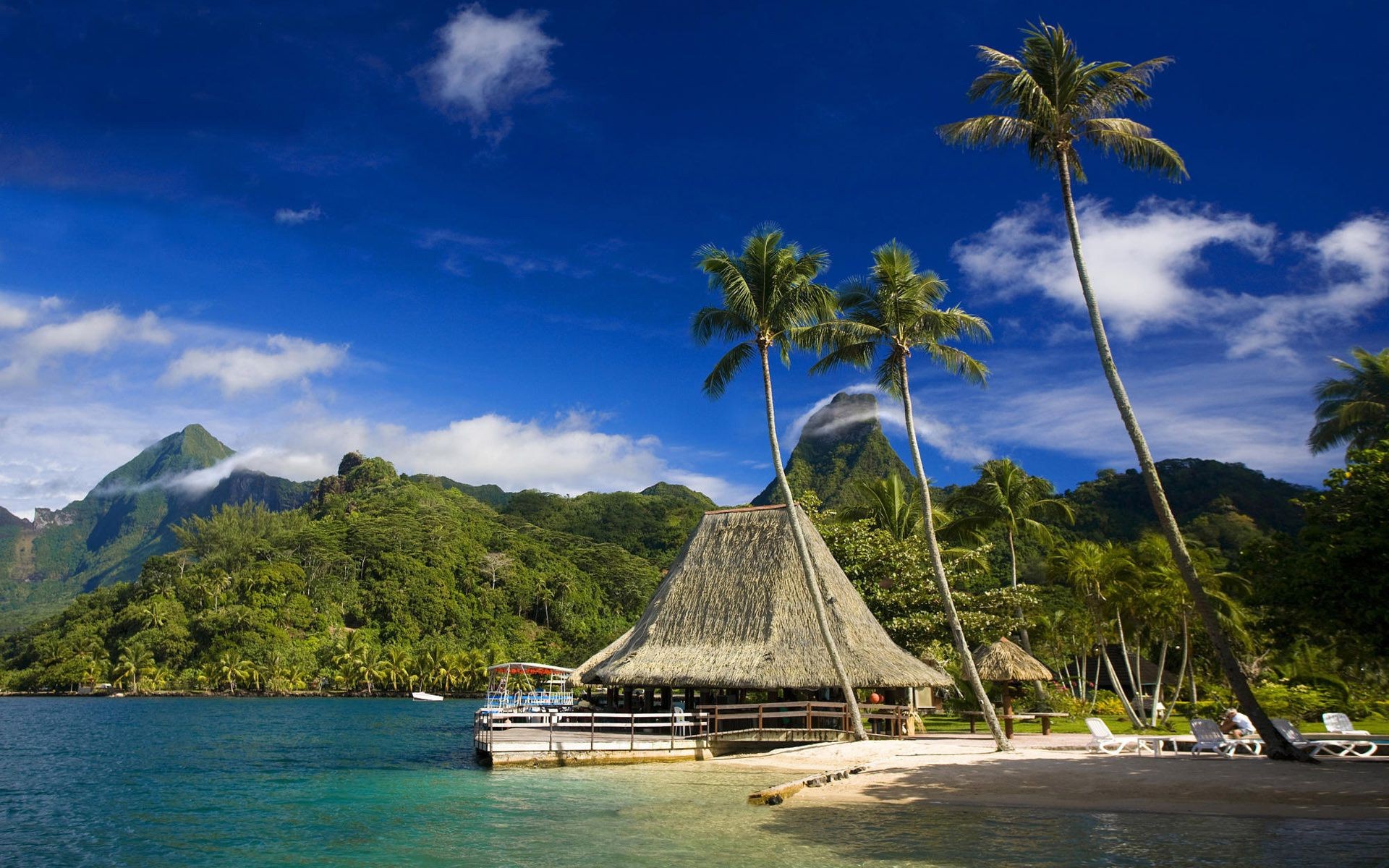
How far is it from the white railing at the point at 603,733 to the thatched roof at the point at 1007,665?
7642mm

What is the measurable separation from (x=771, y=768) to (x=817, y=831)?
21.4 ft

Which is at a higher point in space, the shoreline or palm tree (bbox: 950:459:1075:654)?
palm tree (bbox: 950:459:1075:654)

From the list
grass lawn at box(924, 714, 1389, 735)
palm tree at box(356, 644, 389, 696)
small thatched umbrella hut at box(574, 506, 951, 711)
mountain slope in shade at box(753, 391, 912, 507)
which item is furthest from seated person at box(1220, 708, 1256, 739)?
palm tree at box(356, 644, 389, 696)

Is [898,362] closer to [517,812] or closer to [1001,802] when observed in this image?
[1001,802]

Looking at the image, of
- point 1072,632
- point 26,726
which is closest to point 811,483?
point 1072,632

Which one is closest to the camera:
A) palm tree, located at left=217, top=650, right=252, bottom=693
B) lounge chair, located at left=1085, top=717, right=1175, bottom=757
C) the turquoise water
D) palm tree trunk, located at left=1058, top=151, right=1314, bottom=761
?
the turquoise water

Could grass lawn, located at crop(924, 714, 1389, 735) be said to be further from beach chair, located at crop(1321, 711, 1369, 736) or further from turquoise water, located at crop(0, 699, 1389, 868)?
turquoise water, located at crop(0, 699, 1389, 868)

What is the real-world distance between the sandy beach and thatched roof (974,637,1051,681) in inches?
195

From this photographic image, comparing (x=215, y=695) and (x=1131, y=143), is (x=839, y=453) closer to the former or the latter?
(x=215, y=695)

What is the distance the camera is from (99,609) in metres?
82.8

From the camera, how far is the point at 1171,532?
512 inches

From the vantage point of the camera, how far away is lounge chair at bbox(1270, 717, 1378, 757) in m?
13.0

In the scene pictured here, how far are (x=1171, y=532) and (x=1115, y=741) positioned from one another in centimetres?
508

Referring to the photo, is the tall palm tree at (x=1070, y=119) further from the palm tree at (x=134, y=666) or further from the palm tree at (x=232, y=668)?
the palm tree at (x=134, y=666)
